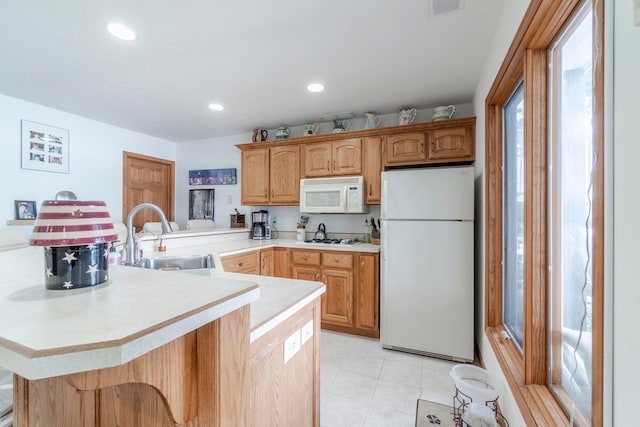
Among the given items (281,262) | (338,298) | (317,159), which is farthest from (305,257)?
(317,159)

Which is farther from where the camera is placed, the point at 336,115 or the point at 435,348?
the point at 336,115

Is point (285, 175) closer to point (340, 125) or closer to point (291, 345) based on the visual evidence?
point (340, 125)

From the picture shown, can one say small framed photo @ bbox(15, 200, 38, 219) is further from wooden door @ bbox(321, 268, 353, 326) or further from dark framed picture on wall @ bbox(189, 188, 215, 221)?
wooden door @ bbox(321, 268, 353, 326)

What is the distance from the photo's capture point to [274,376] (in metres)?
0.97

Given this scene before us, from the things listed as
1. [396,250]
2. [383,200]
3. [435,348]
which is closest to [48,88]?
[383,200]

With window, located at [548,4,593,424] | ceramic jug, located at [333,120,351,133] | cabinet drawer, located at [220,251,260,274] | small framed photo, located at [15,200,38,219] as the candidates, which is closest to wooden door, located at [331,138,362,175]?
ceramic jug, located at [333,120,351,133]

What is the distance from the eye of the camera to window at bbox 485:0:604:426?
0.74 meters

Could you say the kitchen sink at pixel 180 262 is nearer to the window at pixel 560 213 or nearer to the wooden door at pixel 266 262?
the wooden door at pixel 266 262

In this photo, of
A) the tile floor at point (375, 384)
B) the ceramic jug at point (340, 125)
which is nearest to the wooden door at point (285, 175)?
the ceramic jug at point (340, 125)

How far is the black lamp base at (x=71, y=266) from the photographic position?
0.59 meters

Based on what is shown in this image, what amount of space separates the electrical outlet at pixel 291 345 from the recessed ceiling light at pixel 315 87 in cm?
215

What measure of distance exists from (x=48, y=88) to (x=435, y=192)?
142 inches

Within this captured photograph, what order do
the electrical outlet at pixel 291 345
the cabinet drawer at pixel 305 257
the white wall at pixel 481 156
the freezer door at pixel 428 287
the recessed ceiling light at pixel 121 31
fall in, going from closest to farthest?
the electrical outlet at pixel 291 345 < the white wall at pixel 481 156 < the recessed ceiling light at pixel 121 31 < the freezer door at pixel 428 287 < the cabinet drawer at pixel 305 257
